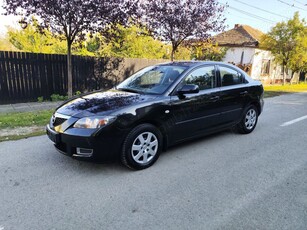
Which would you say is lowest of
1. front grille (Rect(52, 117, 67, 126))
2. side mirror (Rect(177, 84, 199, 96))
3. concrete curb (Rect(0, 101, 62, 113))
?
concrete curb (Rect(0, 101, 62, 113))

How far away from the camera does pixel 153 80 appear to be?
4414 millimetres

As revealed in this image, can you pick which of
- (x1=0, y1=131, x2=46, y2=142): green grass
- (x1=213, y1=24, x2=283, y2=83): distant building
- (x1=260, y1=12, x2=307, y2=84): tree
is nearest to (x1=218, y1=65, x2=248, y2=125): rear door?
(x1=0, y1=131, x2=46, y2=142): green grass

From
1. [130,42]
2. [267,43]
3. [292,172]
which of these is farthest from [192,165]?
[267,43]

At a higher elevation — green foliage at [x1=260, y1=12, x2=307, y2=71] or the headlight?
green foliage at [x1=260, y1=12, x2=307, y2=71]

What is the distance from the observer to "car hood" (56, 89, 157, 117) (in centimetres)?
338

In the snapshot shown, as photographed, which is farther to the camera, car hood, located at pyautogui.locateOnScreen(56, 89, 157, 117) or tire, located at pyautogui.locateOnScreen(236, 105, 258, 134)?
tire, located at pyautogui.locateOnScreen(236, 105, 258, 134)

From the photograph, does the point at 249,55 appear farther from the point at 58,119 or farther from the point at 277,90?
the point at 58,119

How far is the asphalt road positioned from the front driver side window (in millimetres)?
1191

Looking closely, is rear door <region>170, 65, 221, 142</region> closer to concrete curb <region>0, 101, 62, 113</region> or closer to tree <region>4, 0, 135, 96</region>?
tree <region>4, 0, 135, 96</region>

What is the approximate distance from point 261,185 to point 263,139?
2.19m

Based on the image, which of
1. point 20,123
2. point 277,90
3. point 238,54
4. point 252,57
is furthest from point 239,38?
point 20,123

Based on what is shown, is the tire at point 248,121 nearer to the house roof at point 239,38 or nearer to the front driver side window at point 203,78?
the front driver side window at point 203,78

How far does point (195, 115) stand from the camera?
14.0ft

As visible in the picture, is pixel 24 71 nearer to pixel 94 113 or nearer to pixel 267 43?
pixel 94 113
